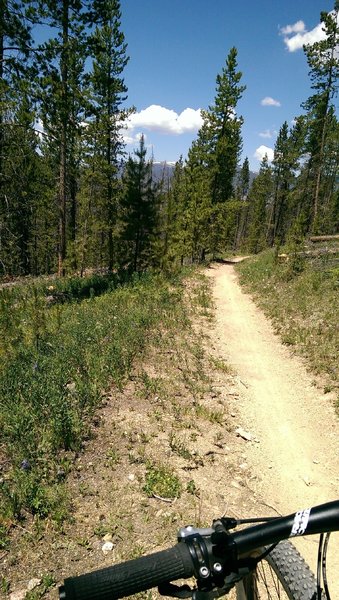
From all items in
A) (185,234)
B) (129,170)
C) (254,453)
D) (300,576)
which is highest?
(129,170)

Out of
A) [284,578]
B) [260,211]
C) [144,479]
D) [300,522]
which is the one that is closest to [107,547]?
[144,479]

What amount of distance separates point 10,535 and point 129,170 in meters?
20.9

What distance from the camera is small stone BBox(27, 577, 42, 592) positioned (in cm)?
391

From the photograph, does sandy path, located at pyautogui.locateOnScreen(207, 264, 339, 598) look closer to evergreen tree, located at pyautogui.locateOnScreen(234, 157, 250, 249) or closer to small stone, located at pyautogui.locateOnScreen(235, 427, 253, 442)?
small stone, located at pyautogui.locateOnScreen(235, 427, 253, 442)

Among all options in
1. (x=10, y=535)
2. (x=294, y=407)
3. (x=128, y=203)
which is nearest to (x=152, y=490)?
(x=10, y=535)

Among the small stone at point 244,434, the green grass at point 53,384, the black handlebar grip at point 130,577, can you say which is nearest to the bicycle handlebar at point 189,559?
the black handlebar grip at point 130,577

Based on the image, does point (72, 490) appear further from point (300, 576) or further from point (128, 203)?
point (128, 203)

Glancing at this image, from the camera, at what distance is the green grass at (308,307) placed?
10039mm

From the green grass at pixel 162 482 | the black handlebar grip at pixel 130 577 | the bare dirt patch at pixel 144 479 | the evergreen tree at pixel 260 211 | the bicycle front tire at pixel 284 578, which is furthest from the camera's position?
the evergreen tree at pixel 260 211

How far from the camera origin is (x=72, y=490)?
204 inches

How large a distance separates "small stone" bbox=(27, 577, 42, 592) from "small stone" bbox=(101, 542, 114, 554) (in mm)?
771

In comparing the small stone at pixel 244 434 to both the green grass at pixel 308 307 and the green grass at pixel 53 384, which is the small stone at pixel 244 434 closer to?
the green grass at pixel 53 384

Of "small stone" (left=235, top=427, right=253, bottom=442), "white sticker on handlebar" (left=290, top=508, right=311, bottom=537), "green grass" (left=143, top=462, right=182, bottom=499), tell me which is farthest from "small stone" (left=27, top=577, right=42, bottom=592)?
"small stone" (left=235, top=427, right=253, bottom=442)

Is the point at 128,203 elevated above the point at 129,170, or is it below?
below
